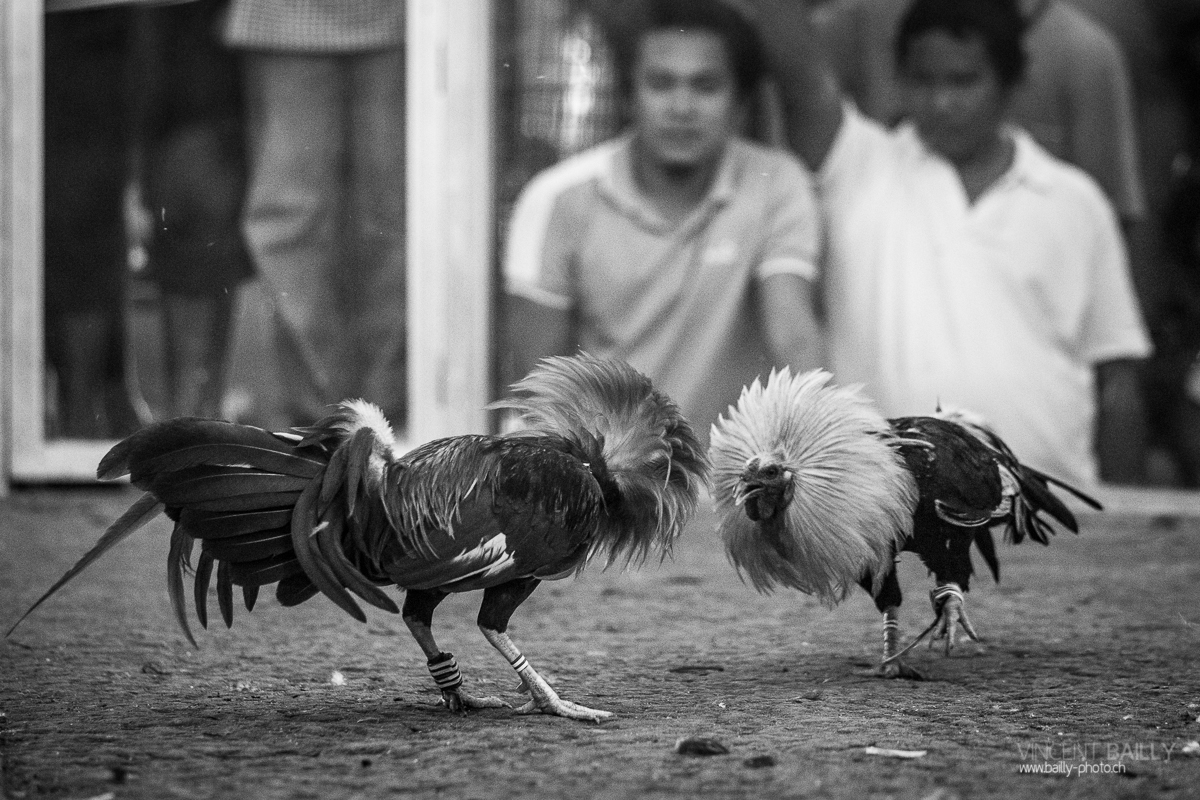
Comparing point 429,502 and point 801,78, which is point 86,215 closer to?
point 801,78

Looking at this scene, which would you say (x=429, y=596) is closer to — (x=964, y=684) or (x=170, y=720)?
(x=170, y=720)

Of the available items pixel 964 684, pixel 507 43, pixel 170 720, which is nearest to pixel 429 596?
pixel 170 720

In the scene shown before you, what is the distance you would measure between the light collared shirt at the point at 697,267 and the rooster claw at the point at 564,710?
4.14m

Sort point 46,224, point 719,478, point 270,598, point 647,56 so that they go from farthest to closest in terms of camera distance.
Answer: point 46,224, point 647,56, point 270,598, point 719,478

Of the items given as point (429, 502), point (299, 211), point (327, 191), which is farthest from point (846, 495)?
point (299, 211)

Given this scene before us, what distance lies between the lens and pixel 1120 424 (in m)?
7.70

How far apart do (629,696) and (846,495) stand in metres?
0.83

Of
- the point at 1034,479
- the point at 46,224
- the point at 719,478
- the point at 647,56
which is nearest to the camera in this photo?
the point at 719,478

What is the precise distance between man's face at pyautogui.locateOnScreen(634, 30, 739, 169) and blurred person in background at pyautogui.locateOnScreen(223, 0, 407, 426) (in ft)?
4.59

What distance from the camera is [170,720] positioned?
380 cm

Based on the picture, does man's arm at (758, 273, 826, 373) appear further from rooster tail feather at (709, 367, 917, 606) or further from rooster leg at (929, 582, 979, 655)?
rooster leg at (929, 582, 979, 655)

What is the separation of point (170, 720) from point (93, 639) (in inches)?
50.9

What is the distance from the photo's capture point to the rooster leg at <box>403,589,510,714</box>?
3.76 metres

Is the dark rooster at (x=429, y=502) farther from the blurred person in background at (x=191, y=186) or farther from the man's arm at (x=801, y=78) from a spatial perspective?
the blurred person in background at (x=191, y=186)
